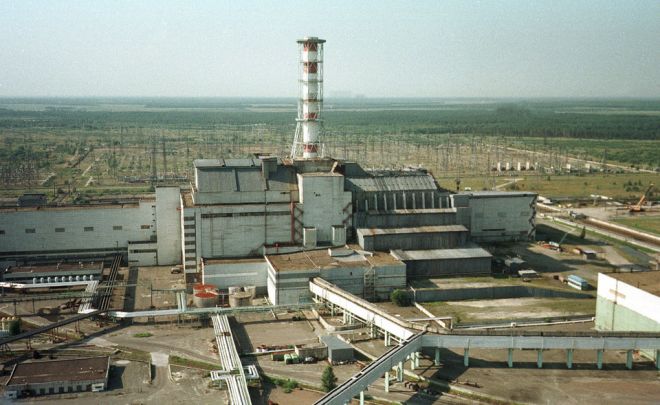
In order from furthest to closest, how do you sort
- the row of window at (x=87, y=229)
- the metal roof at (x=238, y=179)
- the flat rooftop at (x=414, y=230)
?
the row of window at (x=87, y=229)
the metal roof at (x=238, y=179)
the flat rooftop at (x=414, y=230)

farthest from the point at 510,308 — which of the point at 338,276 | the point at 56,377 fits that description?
the point at 56,377

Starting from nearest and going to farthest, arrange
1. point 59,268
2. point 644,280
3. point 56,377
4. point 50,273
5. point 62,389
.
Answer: point 62,389 → point 56,377 → point 644,280 → point 50,273 → point 59,268

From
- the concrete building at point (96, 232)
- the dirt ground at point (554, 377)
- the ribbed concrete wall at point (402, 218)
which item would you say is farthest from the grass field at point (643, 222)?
the concrete building at point (96, 232)

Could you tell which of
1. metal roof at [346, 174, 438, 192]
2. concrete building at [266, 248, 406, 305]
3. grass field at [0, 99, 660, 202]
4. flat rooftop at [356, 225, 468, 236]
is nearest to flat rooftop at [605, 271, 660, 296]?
flat rooftop at [356, 225, 468, 236]

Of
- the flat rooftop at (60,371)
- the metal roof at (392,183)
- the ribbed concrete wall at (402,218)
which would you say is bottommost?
the flat rooftop at (60,371)

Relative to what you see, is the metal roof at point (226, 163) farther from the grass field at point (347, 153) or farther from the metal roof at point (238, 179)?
the grass field at point (347, 153)

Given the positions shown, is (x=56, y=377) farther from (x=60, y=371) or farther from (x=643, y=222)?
(x=643, y=222)
